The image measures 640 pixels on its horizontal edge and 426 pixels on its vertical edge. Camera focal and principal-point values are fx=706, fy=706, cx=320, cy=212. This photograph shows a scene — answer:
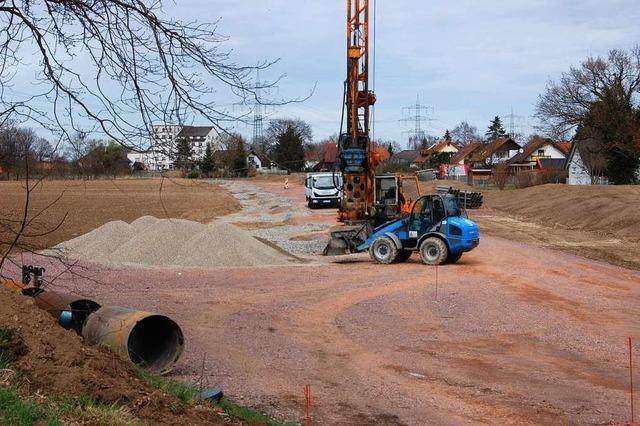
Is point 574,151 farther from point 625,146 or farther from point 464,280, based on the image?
point 464,280

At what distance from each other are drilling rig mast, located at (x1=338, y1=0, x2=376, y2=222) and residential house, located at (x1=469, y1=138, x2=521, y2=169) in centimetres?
10124

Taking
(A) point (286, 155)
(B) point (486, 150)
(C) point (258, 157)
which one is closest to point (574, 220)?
(A) point (286, 155)

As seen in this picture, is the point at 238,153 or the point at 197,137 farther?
the point at 238,153

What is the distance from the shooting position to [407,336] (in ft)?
39.5

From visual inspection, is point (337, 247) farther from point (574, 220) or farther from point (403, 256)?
point (574, 220)

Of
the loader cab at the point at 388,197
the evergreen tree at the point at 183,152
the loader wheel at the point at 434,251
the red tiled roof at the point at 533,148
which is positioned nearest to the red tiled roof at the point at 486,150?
the red tiled roof at the point at 533,148

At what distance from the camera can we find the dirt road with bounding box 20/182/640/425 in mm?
8336

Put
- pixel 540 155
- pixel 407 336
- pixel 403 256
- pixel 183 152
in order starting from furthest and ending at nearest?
pixel 540 155
pixel 403 256
pixel 407 336
pixel 183 152

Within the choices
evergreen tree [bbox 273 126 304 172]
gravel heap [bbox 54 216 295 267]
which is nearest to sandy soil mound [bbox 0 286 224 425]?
evergreen tree [bbox 273 126 304 172]

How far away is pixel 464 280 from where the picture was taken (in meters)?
18.1

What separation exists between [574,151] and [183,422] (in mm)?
77474

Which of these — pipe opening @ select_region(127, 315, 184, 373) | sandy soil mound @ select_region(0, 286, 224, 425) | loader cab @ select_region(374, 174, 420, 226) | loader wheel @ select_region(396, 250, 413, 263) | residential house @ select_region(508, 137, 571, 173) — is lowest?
loader wheel @ select_region(396, 250, 413, 263)

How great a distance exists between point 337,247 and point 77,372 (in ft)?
61.2

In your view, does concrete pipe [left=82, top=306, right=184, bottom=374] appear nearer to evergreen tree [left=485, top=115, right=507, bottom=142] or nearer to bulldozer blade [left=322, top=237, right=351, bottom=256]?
bulldozer blade [left=322, top=237, right=351, bottom=256]
